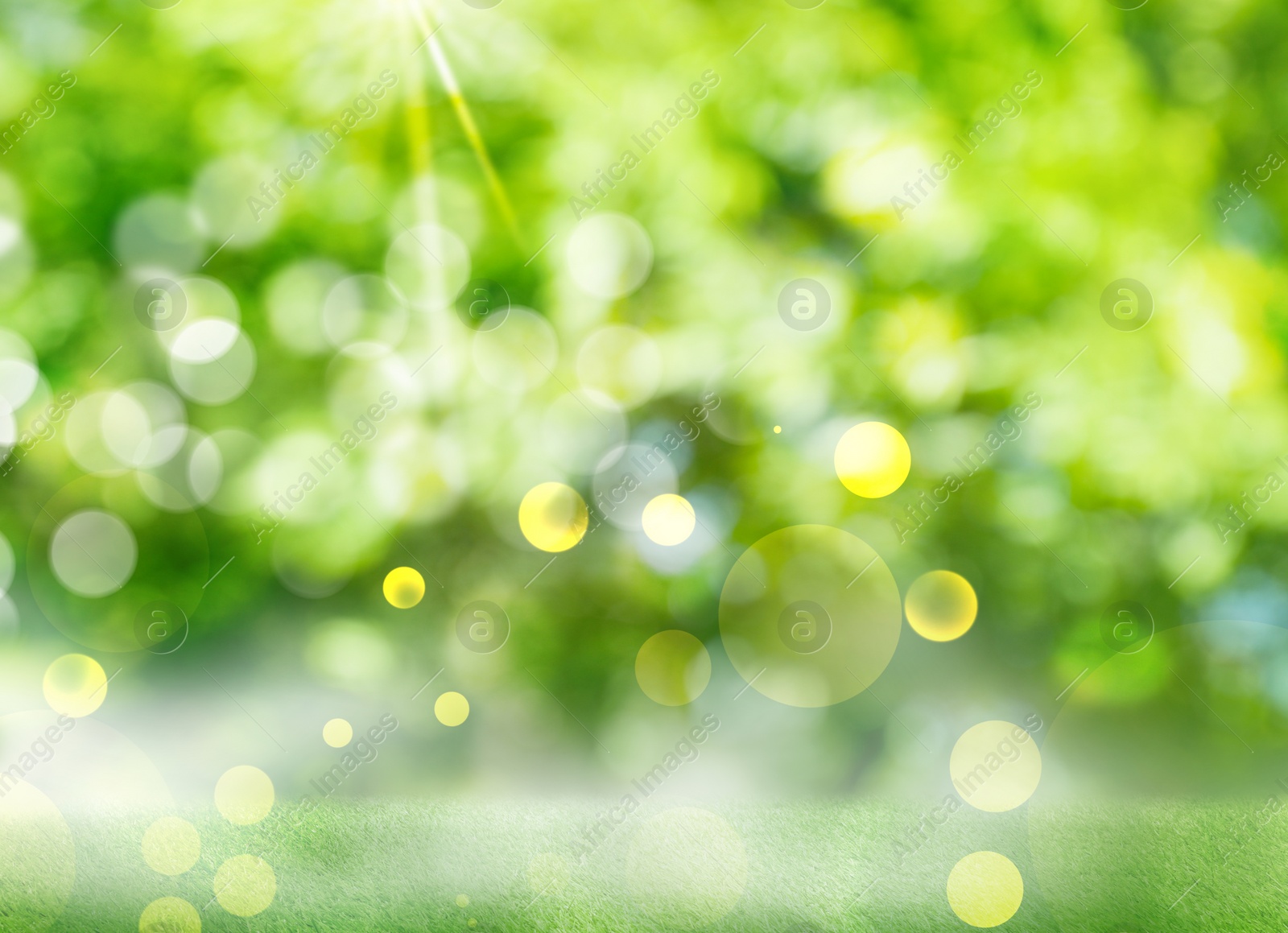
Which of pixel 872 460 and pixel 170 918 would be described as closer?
pixel 170 918

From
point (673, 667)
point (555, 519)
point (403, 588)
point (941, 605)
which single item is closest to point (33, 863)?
point (403, 588)

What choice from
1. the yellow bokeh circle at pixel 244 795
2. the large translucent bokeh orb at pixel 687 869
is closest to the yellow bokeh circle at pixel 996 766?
the large translucent bokeh orb at pixel 687 869

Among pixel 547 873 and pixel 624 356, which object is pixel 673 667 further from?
pixel 624 356

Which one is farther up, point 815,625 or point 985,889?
point 815,625

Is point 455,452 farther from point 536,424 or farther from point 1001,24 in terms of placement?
point 1001,24

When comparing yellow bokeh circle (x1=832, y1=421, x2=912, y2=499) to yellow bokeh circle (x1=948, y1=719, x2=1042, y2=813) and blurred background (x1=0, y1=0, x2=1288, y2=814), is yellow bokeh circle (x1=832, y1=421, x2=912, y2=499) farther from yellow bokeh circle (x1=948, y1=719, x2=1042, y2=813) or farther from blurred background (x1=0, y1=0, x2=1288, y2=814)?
yellow bokeh circle (x1=948, y1=719, x2=1042, y2=813)
